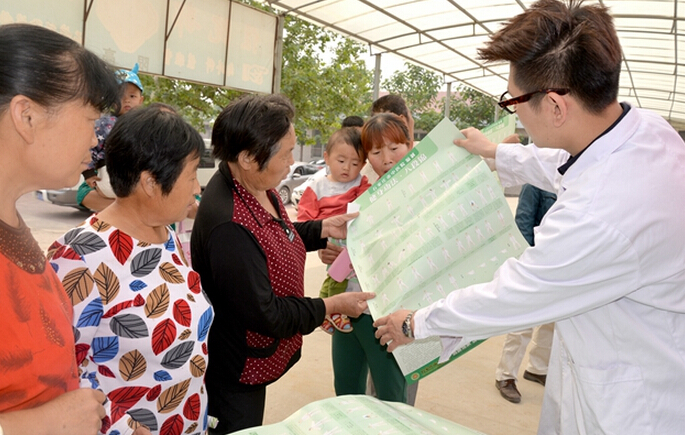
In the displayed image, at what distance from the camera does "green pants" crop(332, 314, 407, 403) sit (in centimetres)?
224

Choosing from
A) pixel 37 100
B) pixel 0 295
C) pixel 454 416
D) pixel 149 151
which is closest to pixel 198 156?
pixel 149 151

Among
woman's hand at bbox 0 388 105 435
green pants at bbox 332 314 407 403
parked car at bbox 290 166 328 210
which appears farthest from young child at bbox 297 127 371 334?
woman's hand at bbox 0 388 105 435

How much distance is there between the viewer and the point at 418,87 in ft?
98.1

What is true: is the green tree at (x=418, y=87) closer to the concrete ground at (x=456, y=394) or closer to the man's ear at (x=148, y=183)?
the concrete ground at (x=456, y=394)

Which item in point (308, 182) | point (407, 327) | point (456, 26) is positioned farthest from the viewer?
point (456, 26)

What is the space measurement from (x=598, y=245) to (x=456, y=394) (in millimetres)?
2608

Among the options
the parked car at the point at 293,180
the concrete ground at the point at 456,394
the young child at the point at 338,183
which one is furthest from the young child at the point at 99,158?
the parked car at the point at 293,180

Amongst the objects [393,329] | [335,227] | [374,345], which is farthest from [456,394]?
[393,329]

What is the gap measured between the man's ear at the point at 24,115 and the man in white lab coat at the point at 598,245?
1100mm

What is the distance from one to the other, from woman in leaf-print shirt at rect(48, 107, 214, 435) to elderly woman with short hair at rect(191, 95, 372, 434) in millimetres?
123

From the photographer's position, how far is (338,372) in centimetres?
253

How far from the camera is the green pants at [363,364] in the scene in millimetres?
2236

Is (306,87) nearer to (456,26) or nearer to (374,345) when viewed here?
(456,26)

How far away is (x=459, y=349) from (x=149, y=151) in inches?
42.4
